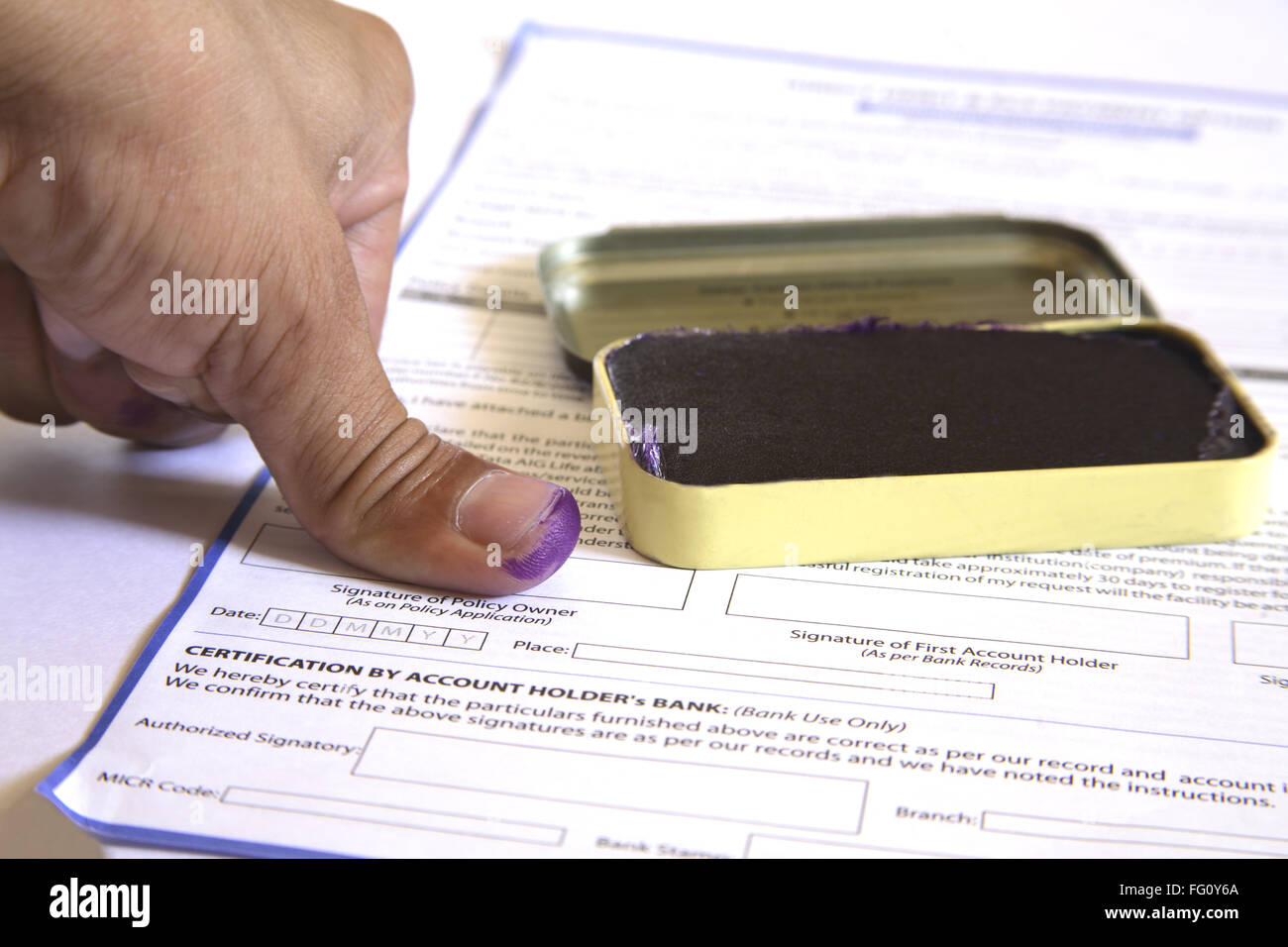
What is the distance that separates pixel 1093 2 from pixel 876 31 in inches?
11.3

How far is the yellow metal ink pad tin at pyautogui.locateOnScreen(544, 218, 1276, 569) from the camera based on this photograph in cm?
71

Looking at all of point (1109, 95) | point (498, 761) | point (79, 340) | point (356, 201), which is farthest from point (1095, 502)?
point (1109, 95)

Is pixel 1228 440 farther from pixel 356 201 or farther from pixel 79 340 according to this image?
pixel 79 340

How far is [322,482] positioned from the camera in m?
0.71

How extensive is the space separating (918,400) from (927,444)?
0.05 meters
